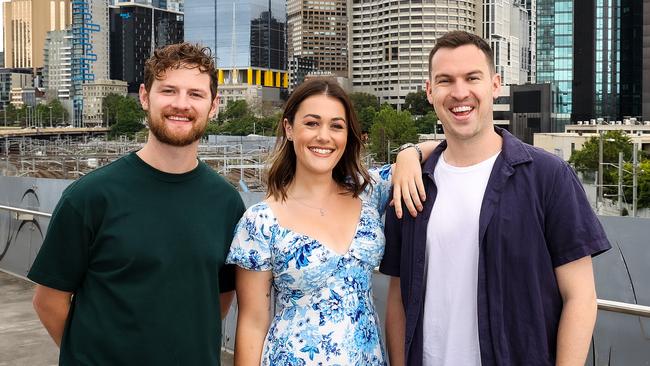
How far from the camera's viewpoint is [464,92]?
84.4 inches

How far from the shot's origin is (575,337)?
6.64ft

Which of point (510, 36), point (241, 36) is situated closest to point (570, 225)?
point (241, 36)

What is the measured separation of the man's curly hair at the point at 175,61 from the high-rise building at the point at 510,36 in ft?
477

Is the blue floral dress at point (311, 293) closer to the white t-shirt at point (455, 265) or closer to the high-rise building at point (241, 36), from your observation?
the white t-shirt at point (455, 265)

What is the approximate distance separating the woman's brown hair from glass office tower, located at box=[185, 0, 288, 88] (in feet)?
470

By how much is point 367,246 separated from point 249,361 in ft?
1.80

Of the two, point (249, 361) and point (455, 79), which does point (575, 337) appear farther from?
point (249, 361)

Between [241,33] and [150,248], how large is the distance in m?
Result: 147

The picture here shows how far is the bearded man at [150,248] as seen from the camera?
7.38 ft

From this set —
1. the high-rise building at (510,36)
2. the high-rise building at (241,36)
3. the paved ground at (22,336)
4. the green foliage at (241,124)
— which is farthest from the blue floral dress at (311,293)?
the high-rise building at (510,36)

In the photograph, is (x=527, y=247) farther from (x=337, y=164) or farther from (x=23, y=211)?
(x=23, y=211)

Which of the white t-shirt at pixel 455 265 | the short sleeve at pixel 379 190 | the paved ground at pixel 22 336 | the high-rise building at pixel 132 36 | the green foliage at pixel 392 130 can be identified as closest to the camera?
the white t-shirt at pixel 455 265

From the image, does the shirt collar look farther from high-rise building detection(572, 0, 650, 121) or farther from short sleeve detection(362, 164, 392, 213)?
high-rise building detection(572, 0, 650, 121)

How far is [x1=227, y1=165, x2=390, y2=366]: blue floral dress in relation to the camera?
2.29 metres
